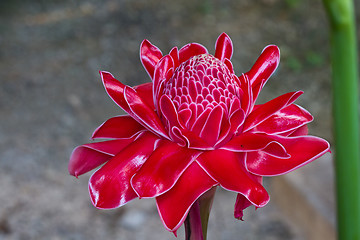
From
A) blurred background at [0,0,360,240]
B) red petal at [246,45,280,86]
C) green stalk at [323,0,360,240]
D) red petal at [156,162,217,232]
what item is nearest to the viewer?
red petal at [156,162,217,232]

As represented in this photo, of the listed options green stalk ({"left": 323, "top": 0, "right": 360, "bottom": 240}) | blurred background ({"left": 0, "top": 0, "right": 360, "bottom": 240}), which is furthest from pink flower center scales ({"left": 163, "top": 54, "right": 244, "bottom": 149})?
blurred background ({"left": 0, "top": 0, "right": 360, "bottom": 240})

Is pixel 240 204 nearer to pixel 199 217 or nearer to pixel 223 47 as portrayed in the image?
pixel 199 217

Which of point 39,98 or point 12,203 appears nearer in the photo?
point 12,203

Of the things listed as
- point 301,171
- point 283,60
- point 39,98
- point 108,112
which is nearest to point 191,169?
point 301,171

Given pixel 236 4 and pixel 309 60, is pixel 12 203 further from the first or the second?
pixel 236 4

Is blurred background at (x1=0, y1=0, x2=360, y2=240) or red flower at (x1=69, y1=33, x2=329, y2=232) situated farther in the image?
blurred background at (x1=0, y1=0, x2=360, y2=240)

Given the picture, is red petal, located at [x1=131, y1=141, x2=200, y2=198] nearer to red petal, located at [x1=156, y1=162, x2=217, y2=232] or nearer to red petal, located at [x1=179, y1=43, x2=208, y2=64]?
red petal, located at [x1=156, y1=162, x2=217, y2=232]
